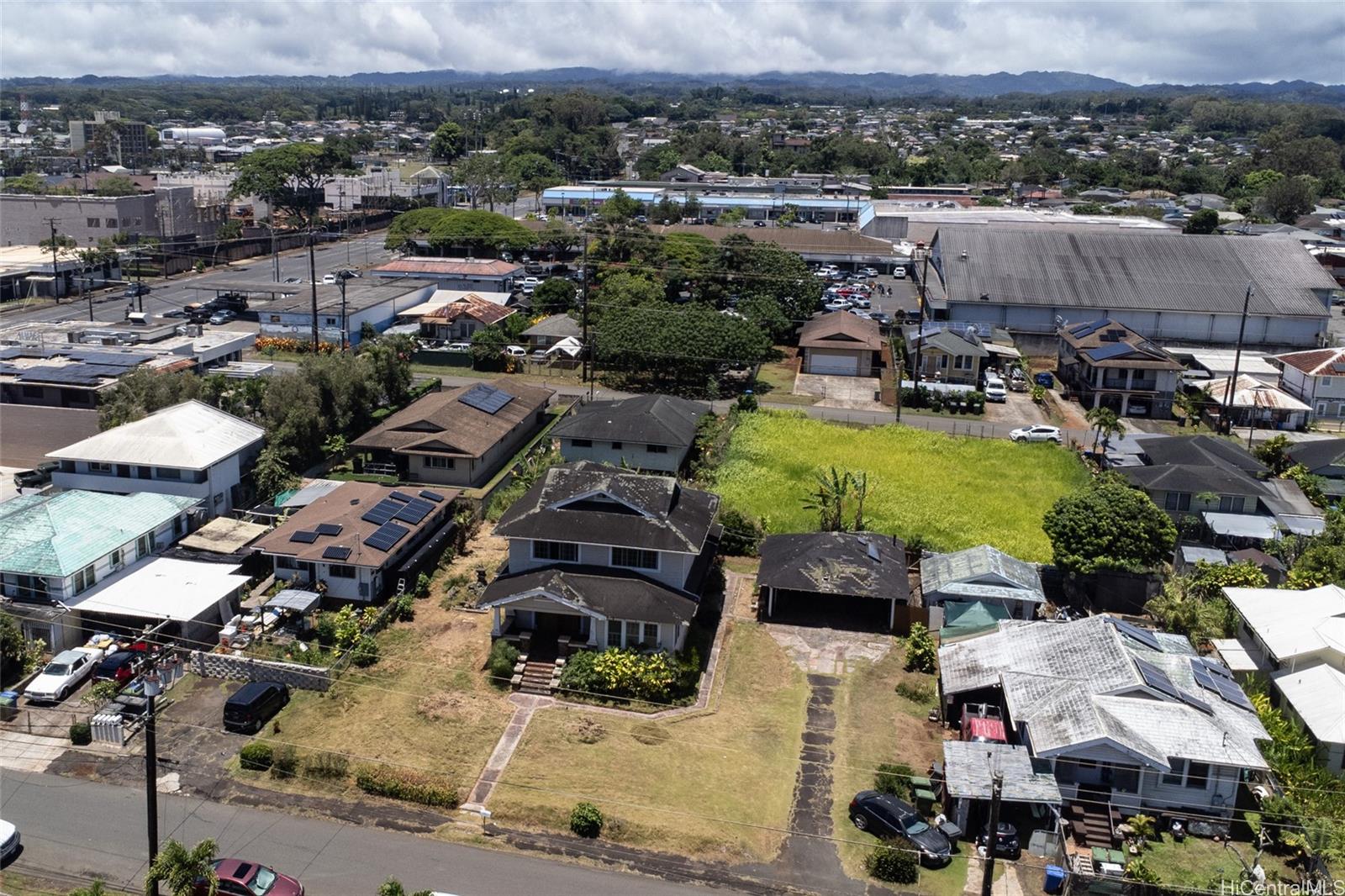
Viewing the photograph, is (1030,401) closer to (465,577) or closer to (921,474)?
(921,474)

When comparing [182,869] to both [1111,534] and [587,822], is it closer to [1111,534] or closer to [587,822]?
[587,822]

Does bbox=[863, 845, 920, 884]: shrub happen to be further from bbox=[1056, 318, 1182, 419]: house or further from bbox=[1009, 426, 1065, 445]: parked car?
bbox=[1056, 318, 1182, 419]: house

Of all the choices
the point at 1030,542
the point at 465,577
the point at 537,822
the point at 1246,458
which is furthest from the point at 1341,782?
the point at 465,577

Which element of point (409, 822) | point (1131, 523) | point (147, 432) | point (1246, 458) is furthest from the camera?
point (1246, 458)

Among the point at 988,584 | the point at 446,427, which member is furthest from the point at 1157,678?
the point at 446,427

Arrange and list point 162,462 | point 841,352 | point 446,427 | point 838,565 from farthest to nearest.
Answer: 1. point 841,352
2. point 446,427
3. point 162,462
4. point 838,565

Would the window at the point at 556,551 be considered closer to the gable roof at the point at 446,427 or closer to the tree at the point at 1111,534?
the gable roof at the point at 446,427
